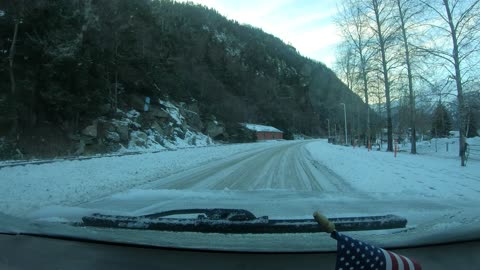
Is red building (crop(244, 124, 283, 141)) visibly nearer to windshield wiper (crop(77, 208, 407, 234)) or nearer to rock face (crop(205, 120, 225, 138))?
rock face (crop(205, 120, 225, 138))

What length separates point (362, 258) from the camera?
66.8 inches

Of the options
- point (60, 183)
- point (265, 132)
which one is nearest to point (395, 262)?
point (60, 183)

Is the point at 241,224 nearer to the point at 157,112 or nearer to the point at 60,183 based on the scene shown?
the point at 60,183

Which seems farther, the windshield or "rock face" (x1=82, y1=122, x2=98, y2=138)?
"rock face" (x1=82, y1=122, x2=98, y2=138)

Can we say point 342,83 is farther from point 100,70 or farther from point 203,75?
point 203,75

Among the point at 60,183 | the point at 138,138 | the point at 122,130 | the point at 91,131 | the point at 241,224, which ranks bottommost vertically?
the point at 60,183

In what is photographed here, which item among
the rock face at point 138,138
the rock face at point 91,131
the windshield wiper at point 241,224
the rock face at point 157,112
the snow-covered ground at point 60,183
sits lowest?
the snow-covered ground at point 60,183

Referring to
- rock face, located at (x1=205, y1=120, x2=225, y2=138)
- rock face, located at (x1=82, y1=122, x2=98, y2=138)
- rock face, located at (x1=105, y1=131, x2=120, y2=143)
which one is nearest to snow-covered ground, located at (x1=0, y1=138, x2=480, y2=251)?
rock face, located at (x1=82, y1=122, x2=98, y2=138)

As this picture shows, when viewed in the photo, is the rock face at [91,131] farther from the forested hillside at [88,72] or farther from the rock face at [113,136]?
the rock face at [113,136]

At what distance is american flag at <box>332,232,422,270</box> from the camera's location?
1.69 meters

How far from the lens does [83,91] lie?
30969 millimetres

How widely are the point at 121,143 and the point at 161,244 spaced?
35052 mm

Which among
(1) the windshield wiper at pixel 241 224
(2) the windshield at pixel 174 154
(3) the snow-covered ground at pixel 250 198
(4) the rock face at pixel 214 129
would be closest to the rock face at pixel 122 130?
(2) the windshield at pixel 174 154

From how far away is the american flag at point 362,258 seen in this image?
1.69 m
